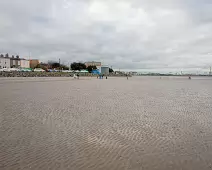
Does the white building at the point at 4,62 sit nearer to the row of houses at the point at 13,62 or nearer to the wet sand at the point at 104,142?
the row of houses at the point at 13,62

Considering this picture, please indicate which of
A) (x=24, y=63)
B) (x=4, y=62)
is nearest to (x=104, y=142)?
(x=4, y=62)

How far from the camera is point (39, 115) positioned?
8508 millimetres

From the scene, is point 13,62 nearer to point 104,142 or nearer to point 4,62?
point 4,62

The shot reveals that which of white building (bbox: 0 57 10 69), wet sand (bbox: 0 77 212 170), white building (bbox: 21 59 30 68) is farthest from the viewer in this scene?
white building (bbox: 21 59 30 68)

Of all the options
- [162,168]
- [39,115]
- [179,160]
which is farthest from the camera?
[39,115]

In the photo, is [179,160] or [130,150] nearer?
[179,160]

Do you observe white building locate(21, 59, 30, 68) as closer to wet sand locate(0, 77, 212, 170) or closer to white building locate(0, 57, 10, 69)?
white building locate(0, 57, 10, 69)

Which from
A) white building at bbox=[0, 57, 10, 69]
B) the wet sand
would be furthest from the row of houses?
the wet sand

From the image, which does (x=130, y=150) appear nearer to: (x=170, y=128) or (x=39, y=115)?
(x=170, y=128)

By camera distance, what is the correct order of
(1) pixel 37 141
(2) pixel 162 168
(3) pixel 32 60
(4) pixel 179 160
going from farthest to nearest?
(3) pixel 32 60
(1) pixel 37 141
(4) pixel 179 160
(2) pixel 162 168

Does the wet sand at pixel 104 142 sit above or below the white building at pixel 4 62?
below

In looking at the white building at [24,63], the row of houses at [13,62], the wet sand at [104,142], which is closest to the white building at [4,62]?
the row of houses at [13,62]

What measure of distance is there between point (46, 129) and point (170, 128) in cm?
381

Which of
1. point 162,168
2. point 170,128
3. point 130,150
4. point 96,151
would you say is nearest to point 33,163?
point 96,151
